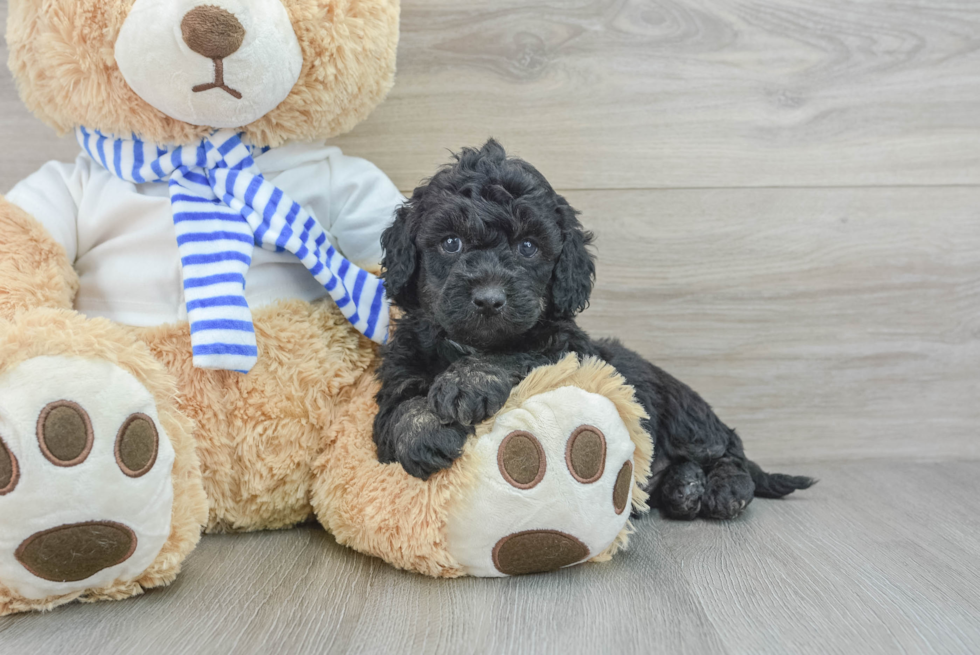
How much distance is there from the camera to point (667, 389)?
161 centimetres

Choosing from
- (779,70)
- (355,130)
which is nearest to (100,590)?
(355,130)

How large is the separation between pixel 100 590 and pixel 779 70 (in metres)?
1.83

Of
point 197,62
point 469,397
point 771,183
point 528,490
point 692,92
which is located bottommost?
point 528,490

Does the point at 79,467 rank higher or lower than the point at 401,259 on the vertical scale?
lower

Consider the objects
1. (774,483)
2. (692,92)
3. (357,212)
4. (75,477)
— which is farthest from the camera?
(692,92)

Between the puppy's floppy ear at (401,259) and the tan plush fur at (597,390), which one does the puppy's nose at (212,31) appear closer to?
the puppy's floppy ear at (401,259)

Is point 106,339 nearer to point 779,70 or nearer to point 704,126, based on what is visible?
point 704,126

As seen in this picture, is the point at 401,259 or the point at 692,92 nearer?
the point at 401,259

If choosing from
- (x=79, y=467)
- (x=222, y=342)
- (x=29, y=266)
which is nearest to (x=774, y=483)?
(x=222, y=342)

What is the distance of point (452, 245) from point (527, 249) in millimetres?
126

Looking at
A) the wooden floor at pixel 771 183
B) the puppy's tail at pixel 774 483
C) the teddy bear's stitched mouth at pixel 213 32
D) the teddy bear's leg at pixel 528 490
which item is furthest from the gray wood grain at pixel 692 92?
the teddy bear's leg at pixel 528 490

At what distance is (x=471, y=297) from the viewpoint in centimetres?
118

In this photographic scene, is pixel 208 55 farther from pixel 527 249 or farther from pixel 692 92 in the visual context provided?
pixel 692 92

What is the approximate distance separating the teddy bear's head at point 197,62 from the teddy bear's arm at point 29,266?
0.21m
